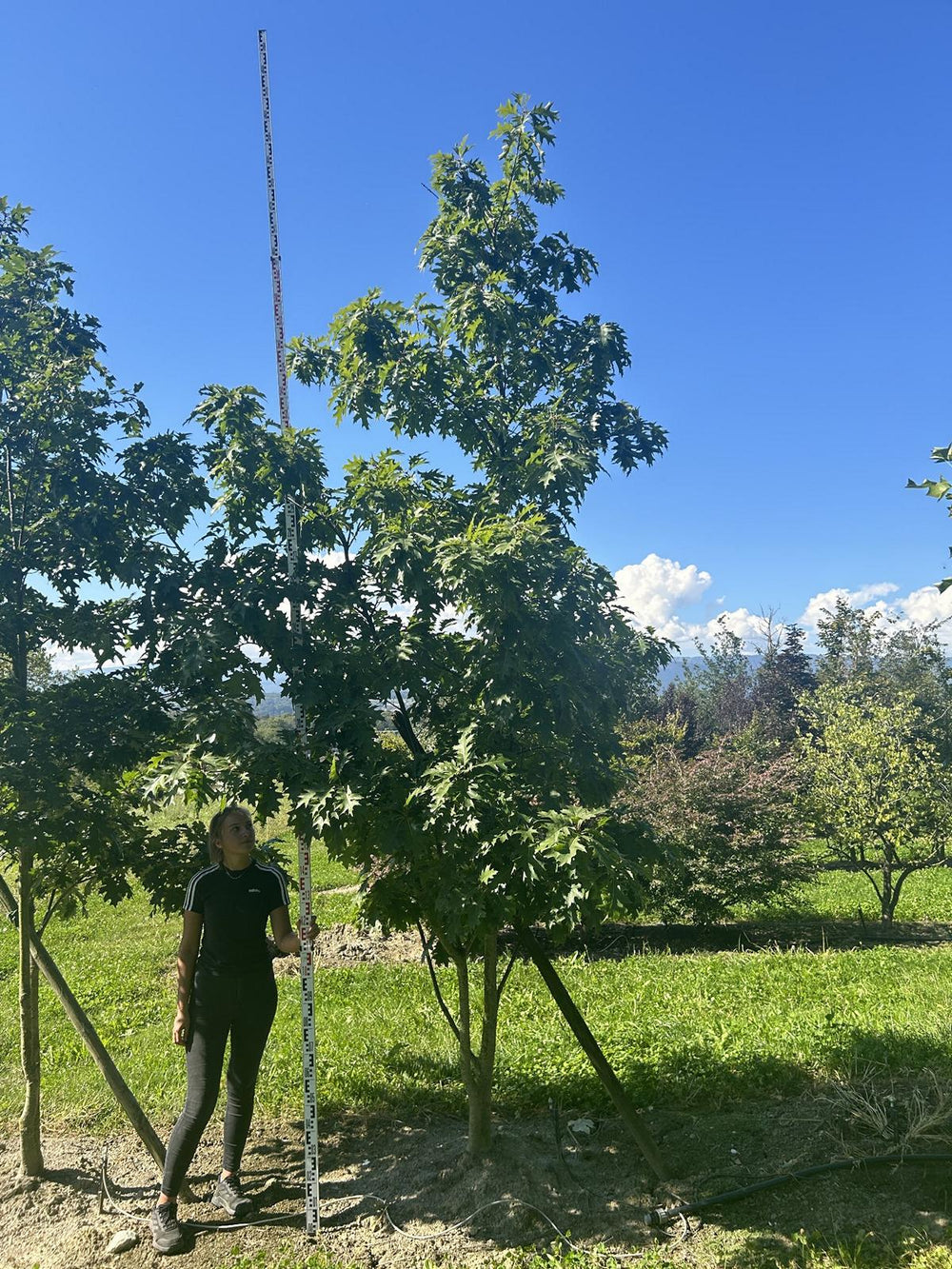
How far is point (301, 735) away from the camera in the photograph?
3.76 metres

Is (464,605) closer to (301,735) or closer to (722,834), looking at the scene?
(301,735)

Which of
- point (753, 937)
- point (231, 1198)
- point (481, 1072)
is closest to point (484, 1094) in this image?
point (481, 1072)

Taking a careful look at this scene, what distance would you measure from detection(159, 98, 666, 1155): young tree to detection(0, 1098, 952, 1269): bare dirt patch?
1.39ft

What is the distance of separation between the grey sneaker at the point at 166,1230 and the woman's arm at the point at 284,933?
1.28m

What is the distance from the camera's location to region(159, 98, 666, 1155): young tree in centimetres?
348

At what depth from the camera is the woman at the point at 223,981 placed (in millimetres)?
3791

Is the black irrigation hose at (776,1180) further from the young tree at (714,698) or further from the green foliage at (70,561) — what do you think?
the young tree at (714,698)

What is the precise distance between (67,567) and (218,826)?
1.64 m

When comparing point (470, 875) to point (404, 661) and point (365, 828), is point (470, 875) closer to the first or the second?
point (365, 828)

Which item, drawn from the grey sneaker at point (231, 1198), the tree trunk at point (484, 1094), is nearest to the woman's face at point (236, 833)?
the tree trunk at point (484, 1094)

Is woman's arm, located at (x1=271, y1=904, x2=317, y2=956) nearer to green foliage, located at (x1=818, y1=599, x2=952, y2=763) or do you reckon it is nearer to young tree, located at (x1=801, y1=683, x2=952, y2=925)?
young tree, located at (x1=801, y1=683, x2=952, y2=925)

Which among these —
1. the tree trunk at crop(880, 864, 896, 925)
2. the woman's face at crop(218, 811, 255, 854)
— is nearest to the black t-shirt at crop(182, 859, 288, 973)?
the woman's face at crop(218, 811, 255, 854)

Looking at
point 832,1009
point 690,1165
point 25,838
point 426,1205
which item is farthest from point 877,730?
point 25,838

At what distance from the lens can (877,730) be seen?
1438 centimetres
